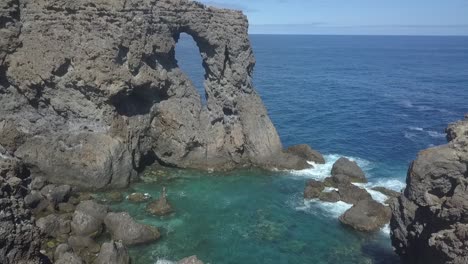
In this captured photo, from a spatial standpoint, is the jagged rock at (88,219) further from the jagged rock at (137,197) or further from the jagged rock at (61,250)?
the jagged rock at (137,197)

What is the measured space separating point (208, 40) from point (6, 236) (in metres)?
32.9

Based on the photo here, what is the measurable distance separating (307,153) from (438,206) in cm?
2622

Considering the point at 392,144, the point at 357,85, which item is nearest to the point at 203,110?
the point at 392,144

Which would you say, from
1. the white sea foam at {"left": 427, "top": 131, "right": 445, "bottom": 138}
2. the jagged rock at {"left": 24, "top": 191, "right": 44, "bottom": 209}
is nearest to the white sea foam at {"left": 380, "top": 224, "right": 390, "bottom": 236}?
the jagged rock at {"left": 24, "top": 191, "right": 44, "bottom": 209}

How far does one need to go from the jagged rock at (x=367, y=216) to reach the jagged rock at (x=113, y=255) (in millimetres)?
18072

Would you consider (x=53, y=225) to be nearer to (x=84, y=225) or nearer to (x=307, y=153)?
(x=84, y=225)

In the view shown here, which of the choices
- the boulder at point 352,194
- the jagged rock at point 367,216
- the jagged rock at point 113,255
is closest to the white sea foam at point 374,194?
the boulder at point 352,194

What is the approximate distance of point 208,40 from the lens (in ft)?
157

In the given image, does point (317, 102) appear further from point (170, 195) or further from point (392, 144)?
point (170, 195)

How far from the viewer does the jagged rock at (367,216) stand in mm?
36438

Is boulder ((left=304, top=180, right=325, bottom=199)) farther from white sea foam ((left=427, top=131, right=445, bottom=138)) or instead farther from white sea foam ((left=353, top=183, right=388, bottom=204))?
white sea foam ((left=427, top=131, right=445, bottom=138))

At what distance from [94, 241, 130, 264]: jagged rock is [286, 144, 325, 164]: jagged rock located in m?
26.9

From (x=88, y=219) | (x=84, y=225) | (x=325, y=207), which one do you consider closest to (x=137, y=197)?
(x=88, y=219)

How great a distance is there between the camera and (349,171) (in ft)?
151
